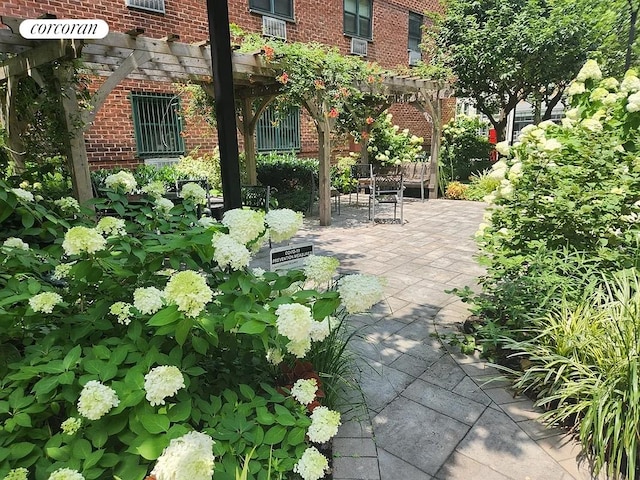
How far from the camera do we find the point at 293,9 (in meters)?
9.73

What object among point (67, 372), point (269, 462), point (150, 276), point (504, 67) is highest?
point (504, 67)

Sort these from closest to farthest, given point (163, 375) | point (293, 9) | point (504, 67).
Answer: point (163, 375)
point (504, 67)
point (293, 9)

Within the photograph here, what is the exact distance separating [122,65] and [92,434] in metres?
4.02

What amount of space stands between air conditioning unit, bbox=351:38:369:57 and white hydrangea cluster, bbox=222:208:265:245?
35.9 feet

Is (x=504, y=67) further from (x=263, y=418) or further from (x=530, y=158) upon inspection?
(x=263, y=418)

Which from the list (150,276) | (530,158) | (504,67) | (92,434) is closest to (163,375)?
(92,434)

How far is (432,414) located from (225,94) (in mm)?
2000

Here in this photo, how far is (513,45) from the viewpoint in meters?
8.91

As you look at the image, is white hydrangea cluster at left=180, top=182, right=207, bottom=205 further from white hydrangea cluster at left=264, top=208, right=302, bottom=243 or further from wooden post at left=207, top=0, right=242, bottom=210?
white hydrangea cluster at left=264, top=208, right=302, bottom=243

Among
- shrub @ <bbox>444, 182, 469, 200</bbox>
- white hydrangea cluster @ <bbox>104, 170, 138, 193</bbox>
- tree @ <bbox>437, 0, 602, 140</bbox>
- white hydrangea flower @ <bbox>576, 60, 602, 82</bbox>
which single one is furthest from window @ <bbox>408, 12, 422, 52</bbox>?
white hydrangea cluster @ <bbox>104, 170, 138, 193</bbox>

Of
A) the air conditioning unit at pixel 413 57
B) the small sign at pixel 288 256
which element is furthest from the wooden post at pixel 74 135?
the air conditioning unit at pixel 413 57

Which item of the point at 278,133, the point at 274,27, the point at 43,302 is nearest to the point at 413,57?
the point at 274,27

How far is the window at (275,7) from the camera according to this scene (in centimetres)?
905

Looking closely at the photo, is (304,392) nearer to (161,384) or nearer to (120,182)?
(161,384)
